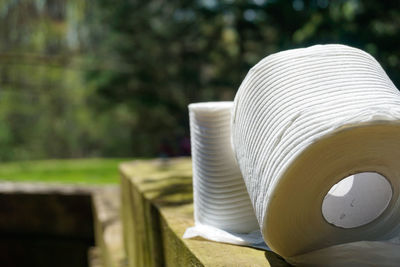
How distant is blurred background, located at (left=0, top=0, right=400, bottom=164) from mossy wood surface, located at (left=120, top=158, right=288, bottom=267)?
5.10 m

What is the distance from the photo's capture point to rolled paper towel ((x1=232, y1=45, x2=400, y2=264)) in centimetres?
92

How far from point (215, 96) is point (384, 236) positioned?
1377 cm

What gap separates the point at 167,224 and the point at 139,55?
12.1 meters

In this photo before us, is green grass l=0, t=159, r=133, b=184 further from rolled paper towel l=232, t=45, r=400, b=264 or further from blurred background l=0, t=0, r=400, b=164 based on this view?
rolled paper towel l=232, t=45, r=400, b=264

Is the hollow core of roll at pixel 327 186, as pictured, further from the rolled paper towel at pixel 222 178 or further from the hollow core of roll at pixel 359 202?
the rolled paper towel at pixel 222 178

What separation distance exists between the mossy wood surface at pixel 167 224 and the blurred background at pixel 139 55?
5101mm

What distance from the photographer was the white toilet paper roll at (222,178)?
1416 millimetres

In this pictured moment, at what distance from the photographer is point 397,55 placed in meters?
8.16

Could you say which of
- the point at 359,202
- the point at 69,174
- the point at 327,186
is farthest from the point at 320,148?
the point at 69,174

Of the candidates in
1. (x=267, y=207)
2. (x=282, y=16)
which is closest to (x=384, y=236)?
(x=267, y=207)

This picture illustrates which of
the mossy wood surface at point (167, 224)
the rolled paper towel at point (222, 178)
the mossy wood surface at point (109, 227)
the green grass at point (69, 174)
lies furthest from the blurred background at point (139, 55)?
the rolled paper towel at point (222, 178)

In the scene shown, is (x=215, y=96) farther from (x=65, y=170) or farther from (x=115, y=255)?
(x=115, y=255)

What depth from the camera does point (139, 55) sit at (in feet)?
43.7

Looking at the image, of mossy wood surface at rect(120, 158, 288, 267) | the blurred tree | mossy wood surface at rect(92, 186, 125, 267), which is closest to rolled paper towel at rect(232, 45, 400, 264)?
mossy wood surface at rect(120, 158, 288, 267)
